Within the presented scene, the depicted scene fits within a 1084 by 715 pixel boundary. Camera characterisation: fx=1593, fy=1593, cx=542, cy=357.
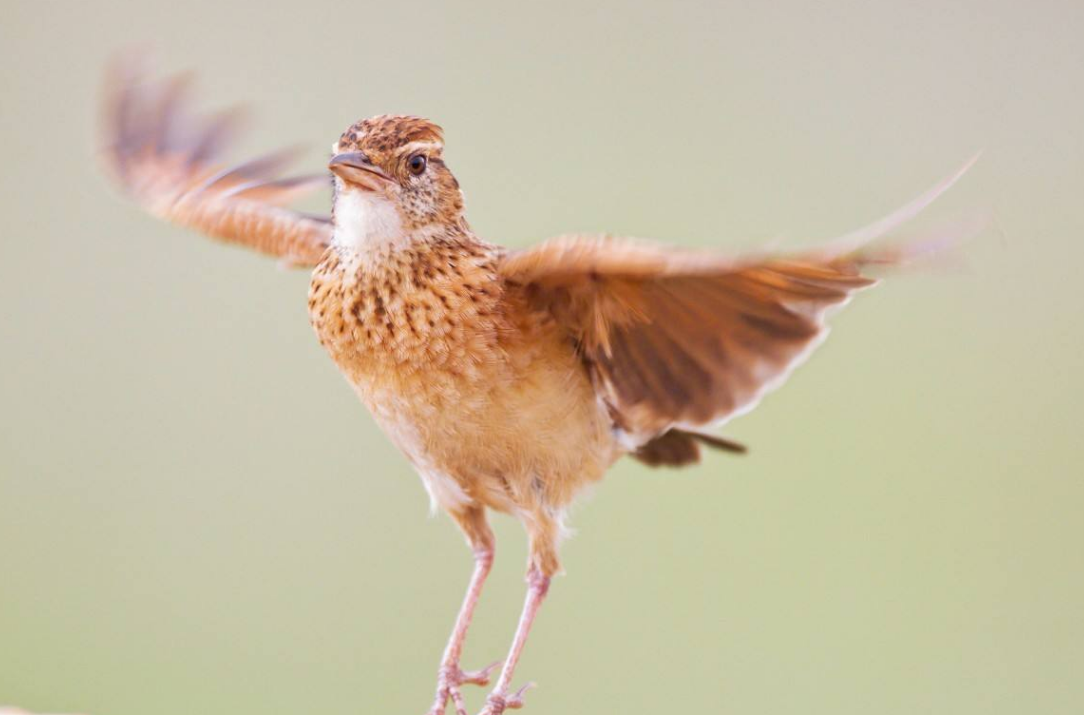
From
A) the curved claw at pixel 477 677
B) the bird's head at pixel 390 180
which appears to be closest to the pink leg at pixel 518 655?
the curved claw at pixel 477 677

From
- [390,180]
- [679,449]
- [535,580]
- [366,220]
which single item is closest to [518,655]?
[535,580]

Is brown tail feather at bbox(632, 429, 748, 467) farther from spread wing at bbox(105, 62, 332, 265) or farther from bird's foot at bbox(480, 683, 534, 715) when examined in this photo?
spread wing at bbox(105, 62, 332, 265)

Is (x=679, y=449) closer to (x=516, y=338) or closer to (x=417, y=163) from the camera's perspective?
(x=516, y=338)

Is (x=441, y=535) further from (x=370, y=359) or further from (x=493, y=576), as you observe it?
(x=370, y=359)

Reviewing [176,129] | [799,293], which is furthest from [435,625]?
[799,293]

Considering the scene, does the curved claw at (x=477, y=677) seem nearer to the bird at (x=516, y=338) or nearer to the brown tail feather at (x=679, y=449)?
the bird at (x=516, y=338)

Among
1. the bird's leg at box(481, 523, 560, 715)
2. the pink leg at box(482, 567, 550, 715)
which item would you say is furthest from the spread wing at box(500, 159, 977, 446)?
the pink leg at box(482, 567, 550, 715)

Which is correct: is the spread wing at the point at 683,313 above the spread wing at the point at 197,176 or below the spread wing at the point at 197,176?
below
